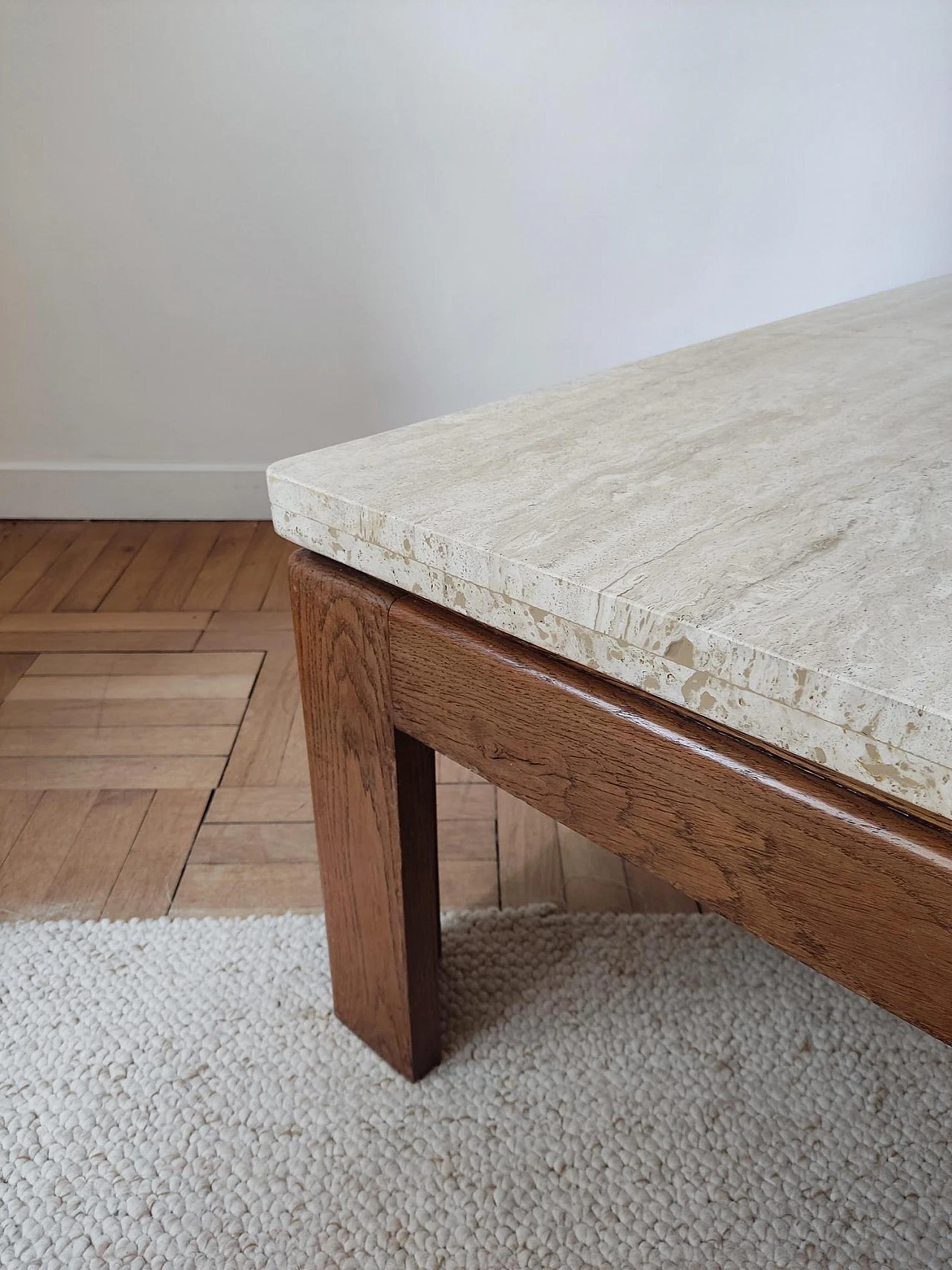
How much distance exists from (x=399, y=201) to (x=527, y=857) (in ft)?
3.92

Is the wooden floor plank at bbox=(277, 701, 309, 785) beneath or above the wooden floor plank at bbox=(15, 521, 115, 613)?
beneath

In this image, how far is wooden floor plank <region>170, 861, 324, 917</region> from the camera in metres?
0.99

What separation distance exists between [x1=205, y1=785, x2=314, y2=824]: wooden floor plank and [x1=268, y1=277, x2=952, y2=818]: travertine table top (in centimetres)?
60

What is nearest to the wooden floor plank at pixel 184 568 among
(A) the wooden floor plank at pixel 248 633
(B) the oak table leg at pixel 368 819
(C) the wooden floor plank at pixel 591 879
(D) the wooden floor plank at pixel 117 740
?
(A) the wooden floor plank at pixel 248 633

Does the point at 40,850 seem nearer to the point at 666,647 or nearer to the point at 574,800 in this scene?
the point at 574,800

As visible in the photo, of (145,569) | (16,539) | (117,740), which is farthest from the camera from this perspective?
(16,539)

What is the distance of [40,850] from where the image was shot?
3.50 ft

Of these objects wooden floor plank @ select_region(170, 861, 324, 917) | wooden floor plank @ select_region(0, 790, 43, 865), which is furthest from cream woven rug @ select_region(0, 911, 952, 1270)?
wooden floor plank @ select_region(0, 790, 43, 865)

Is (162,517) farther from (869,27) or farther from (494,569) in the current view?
(494,569)

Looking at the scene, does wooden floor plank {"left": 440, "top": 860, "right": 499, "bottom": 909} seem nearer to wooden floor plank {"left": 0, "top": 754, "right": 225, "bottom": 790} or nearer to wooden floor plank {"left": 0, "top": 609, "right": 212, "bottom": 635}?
wooden floor plank {"left": 0, "top": 754, "right": 225, "bottom": 790}

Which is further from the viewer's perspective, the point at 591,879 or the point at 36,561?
the point at 36,561

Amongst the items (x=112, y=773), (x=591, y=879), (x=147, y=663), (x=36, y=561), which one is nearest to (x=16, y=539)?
(x=36, y=561)

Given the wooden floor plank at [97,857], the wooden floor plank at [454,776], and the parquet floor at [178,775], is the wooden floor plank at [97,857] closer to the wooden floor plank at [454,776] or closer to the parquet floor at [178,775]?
the parquet floor at [178,775]

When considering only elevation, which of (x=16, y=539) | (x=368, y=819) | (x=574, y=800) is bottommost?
(x=16, y=539)
